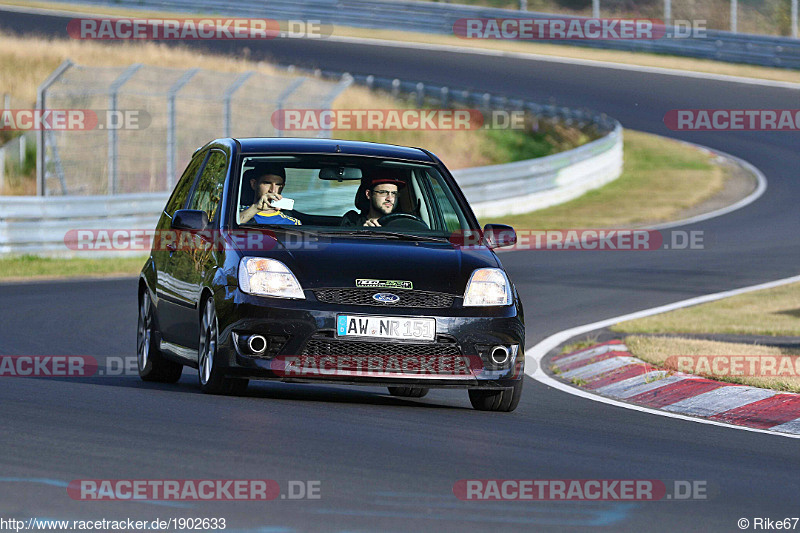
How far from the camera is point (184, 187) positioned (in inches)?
416

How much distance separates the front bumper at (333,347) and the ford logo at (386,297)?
0.04 m

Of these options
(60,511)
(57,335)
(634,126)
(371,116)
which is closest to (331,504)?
(60,511)

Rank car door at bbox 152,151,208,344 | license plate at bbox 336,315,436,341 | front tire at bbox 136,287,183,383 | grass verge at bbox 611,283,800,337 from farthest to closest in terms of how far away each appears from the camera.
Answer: grass verge at bbox 611,283,800,337, front tire at bbox 136,287,183,383, car door at bbox 152,151,208,344, license plate at bbox 336,315,436,341

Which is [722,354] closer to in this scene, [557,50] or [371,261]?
[371,261]

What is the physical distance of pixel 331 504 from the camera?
5672 mm

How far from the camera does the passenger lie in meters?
9.29

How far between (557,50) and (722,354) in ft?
123

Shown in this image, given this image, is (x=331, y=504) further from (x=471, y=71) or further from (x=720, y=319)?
(x=471, y=71)

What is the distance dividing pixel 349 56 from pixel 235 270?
120ft

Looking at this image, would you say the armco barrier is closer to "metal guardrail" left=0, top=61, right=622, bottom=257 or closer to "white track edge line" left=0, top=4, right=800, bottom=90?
"metal guardrail" left=0, top=61, right=622, bottom=257

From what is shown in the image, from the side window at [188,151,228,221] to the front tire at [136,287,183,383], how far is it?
2.68 ft

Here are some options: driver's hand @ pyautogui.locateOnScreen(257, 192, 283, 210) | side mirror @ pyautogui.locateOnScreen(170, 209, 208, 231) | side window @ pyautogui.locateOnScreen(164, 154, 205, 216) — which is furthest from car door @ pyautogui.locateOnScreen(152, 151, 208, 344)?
driver's hand @ pyautogui.locateOnScreen(257, 192, 283, 210)

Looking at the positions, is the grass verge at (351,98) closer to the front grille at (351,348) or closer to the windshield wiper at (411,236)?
the windshield wiper at (411,236)

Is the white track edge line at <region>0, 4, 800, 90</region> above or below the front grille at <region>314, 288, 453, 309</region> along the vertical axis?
below
